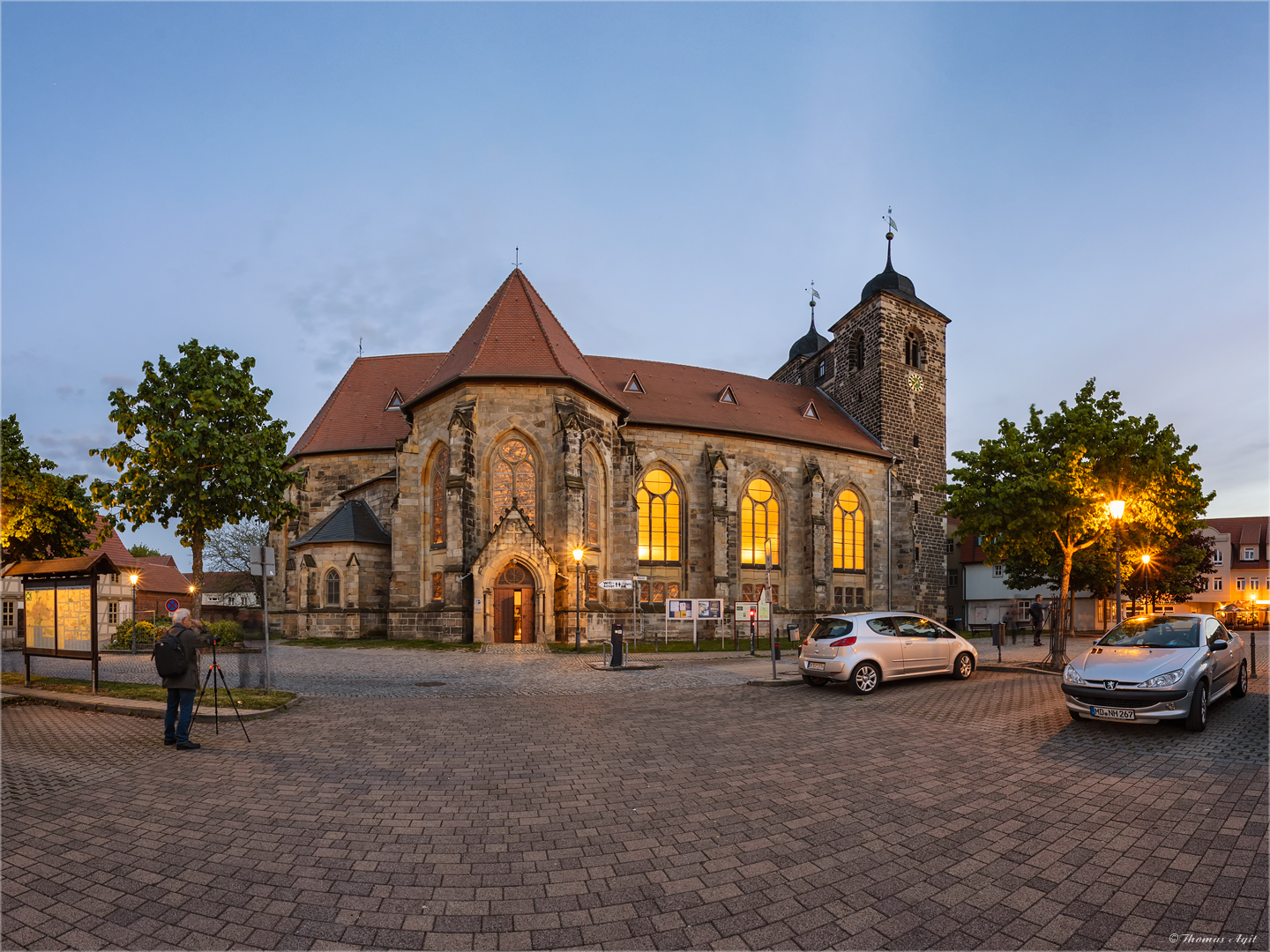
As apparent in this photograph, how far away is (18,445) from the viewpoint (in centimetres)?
1709

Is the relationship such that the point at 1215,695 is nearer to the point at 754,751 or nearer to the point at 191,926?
the point at 754,751

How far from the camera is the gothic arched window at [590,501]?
86.5 feet

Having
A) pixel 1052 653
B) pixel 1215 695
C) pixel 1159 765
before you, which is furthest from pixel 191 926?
pixel 1052 653

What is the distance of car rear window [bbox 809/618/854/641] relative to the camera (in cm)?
1298

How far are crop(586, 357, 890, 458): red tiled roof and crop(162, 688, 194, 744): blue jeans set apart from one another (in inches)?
956

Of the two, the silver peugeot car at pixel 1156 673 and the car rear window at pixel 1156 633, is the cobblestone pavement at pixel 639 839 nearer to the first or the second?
the silver peugeot car at pixel 1156 673

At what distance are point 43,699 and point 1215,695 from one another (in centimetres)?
1842

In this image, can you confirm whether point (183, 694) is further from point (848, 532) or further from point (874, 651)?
point (848, 532)

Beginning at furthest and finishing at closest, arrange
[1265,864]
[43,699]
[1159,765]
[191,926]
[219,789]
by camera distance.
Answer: [43,699], [1159,765], [219,789], [1265,864], [191,926]

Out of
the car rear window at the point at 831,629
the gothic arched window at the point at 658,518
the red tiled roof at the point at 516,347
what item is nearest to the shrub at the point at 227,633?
the red tiled roof at the point at 516,347

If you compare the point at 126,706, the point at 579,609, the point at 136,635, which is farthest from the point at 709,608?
the point at 136,635

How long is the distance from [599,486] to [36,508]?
1804 centimetres

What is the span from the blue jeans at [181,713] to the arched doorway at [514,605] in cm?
1726

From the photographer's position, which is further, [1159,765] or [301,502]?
[301,502]
